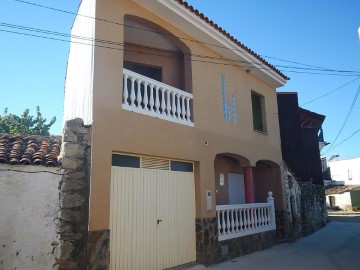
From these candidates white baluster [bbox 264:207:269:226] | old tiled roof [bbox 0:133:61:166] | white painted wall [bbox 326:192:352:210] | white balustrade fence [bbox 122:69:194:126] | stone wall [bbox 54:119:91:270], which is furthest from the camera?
white painted wall [bbox 326:192:352:210]

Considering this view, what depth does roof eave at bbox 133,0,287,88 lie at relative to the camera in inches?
296

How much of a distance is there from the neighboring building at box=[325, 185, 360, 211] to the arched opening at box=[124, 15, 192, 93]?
3167cm

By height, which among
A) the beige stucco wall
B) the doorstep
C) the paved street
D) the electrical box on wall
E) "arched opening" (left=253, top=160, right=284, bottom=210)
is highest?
the beige stucco wall

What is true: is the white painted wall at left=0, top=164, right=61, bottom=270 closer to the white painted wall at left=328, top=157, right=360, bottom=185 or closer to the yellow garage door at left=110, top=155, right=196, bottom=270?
the yellow garage door at left=110, top=155, right=196, bottom=270

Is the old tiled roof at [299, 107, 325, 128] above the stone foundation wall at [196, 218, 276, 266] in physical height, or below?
above

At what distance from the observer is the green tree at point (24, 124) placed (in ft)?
73.7

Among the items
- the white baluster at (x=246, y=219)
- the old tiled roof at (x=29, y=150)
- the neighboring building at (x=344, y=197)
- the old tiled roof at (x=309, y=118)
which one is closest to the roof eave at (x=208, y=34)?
the old tiled roof at (x=29, y=150)

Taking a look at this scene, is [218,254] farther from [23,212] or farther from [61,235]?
[23,212]

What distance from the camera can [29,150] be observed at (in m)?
5.72

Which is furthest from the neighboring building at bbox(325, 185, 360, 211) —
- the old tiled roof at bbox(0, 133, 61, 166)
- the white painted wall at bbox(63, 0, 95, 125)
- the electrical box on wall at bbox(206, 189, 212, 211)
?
the old tiled roof at bbox(0, 133, 61, 166)

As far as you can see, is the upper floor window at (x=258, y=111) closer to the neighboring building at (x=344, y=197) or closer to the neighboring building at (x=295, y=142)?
the neighboring building at (x=295, y=142)

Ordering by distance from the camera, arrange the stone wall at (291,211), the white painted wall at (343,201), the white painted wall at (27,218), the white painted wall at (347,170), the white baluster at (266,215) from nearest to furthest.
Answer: the white painted wall at (27,218)
the white baluster at (266,215)
the stone wall at (291,211)
the white painted wall at (343,201)
the white painted wall at (347,170)

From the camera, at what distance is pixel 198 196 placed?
7.79m

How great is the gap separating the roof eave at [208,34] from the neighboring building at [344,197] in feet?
91.8
